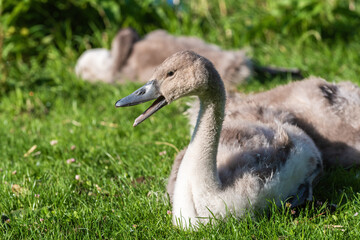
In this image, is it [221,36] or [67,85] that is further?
[221,36]

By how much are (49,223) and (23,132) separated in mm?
2283

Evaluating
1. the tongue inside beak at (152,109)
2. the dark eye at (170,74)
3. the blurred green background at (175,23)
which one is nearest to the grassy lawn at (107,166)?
the blurred green background at (175,23)

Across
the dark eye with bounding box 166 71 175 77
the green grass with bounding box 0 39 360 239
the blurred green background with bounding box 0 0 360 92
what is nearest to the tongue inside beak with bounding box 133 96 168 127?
the dark eye with bounding box 166 71 175 77

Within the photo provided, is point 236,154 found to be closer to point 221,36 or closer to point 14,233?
point 14,233

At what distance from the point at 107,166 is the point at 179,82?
1554 millimetres

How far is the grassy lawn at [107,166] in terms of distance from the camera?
10.3 feet

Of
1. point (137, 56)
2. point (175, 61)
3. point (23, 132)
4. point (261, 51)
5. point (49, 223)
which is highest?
point (175, 61)

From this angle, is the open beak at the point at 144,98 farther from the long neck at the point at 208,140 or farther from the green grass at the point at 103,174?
the green grass at the point at 103,174

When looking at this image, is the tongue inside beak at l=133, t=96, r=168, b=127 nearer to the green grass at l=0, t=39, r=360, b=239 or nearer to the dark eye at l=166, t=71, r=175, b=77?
the dark eye at l=166, t=71, r=175, b=77

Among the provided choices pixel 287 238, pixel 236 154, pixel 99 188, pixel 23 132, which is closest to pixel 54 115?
pixel 23 132

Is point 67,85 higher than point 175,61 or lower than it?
lower

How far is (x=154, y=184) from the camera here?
3795mm

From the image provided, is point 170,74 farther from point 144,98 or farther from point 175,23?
point 175,23

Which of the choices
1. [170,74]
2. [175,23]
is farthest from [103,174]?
[175,23]
